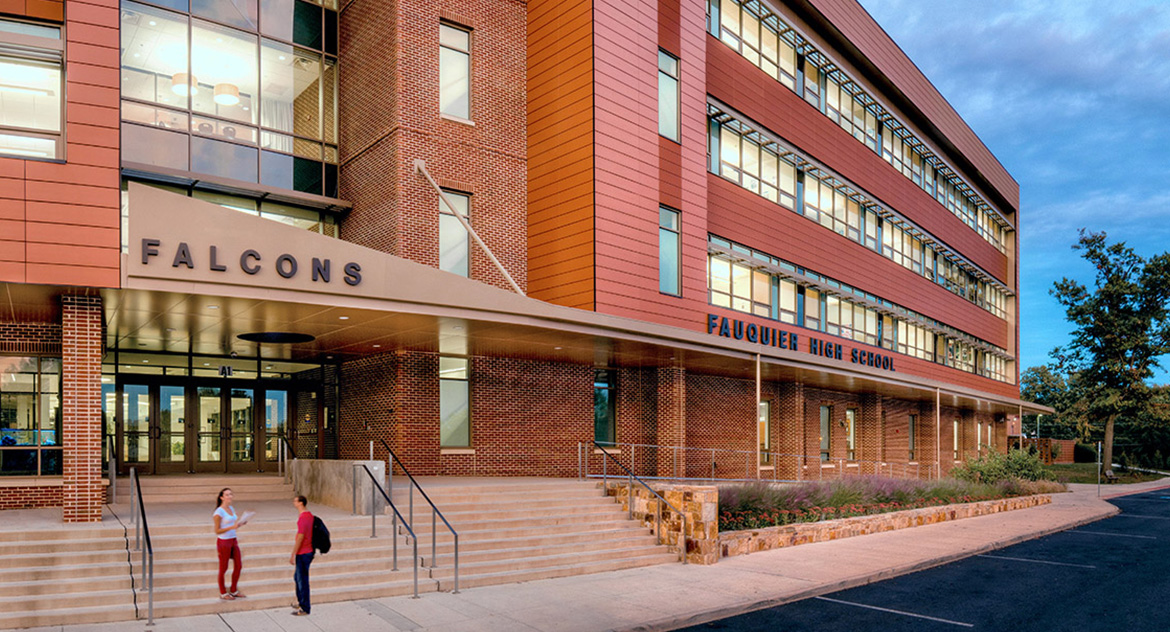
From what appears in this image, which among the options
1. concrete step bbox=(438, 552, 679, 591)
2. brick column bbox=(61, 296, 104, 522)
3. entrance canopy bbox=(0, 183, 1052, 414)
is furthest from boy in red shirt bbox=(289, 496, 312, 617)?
brick column bbox=(61, 296, 104, 522)

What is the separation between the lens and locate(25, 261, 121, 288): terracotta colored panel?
1270 centimetres

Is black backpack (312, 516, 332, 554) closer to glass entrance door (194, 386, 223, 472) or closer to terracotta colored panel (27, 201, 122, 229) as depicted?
terracotta colored panel (27, 201, 122, 229)

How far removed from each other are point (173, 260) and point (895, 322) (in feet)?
111

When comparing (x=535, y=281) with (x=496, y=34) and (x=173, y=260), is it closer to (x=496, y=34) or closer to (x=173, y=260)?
(x=496, y=34)

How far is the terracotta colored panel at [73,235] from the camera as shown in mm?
12781

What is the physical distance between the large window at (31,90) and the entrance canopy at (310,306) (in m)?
2.21

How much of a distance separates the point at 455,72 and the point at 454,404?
850cm

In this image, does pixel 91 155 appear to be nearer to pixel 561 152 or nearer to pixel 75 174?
pixel 75 174

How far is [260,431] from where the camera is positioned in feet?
73.3

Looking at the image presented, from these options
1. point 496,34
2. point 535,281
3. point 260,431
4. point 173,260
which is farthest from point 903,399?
point 173,260

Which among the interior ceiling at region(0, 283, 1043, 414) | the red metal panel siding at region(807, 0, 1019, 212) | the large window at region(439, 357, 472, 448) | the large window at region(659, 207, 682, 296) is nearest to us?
the interior ceiling at region(0, 283, 1043, 414)

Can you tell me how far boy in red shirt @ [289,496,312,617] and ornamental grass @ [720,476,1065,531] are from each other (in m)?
8.98

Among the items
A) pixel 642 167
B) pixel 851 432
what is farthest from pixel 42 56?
pixel 851 432

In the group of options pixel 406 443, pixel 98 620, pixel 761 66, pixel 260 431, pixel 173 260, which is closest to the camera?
pixel 98 620
